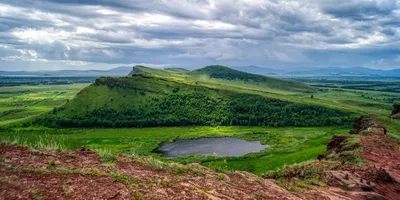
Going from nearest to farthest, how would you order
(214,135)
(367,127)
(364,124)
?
(367,127)
(364,124)
(214,135)

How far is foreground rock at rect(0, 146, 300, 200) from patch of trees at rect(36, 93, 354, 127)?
5940 inches

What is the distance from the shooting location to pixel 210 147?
4636 inches

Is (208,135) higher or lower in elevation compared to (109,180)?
lower

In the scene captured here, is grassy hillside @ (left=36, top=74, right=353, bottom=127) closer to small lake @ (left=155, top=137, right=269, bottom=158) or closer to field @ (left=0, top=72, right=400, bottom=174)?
field @ (left=0, top=72, right=400, bottom=174)

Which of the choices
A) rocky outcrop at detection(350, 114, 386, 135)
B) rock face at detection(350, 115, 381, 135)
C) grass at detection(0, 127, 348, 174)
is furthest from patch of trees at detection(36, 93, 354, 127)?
rocky outcrop at detection(350, 114, 386, 135)

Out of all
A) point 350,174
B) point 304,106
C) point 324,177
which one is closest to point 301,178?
point 324,177

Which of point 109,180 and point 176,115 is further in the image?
point 176,115

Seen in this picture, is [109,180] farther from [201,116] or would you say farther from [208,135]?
[201,116]

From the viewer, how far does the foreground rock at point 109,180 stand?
14.5 m

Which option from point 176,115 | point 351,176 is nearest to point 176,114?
point 176,115

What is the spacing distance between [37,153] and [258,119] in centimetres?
16425

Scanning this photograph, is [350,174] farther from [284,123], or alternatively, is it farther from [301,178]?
[284,123]

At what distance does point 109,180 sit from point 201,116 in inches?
6603

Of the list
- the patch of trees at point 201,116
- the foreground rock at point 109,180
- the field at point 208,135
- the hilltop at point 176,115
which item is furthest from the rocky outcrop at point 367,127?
the hilltop at point 176,115
